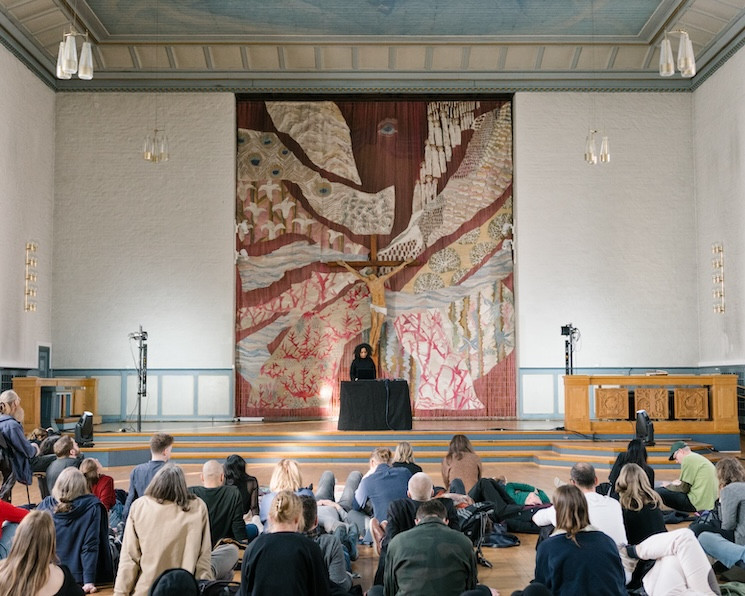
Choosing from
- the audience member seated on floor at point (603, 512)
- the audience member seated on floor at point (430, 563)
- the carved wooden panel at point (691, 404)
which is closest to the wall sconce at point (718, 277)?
the carved wooden panel at point (691, 404)

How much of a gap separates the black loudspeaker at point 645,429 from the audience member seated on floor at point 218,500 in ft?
23.7

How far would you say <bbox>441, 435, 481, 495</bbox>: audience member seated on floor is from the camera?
767 centimetres

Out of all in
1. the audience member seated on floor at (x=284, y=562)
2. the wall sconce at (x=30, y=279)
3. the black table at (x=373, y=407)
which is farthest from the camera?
the wall sconce at (x=30, y=279)

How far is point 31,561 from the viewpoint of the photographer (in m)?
3.43

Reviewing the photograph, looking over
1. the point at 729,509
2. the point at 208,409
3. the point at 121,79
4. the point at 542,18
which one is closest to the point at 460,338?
the point at 208,409

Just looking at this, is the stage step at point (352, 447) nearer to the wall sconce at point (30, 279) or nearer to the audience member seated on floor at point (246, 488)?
the wall sconce at point (30, 279)

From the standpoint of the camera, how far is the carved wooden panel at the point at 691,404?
12.9 meters

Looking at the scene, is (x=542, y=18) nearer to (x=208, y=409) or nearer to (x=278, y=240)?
(x=278, y=240)

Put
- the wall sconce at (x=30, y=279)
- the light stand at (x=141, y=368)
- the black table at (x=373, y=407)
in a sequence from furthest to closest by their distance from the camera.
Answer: the wall sconce at (x=30, y=279), the light stand at (x=141, y=368), the black table at (x=373, y=407)

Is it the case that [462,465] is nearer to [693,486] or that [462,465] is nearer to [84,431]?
[693,486]

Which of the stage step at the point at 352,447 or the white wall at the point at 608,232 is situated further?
the white wall at the point at 608,232

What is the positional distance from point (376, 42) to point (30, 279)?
24.7 ft

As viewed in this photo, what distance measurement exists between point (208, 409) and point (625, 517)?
37.9 feet

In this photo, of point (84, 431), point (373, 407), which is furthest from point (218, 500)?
point (373, 407)
